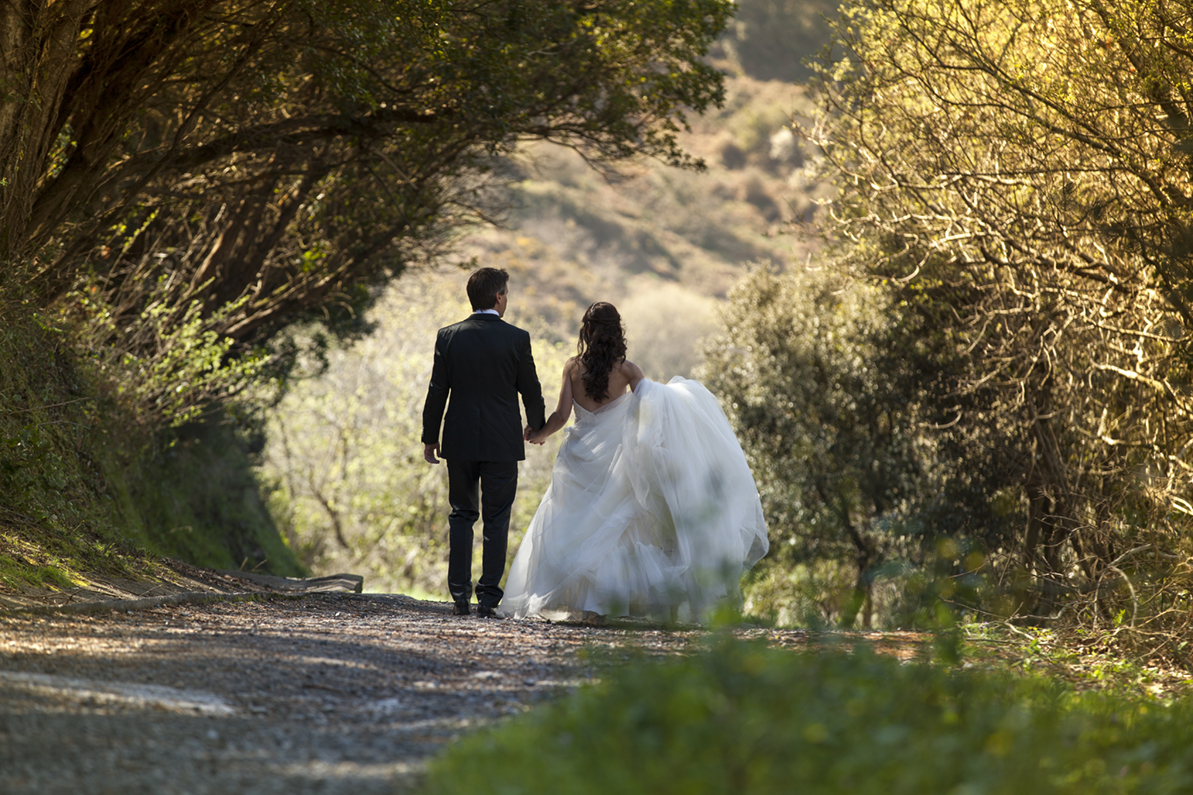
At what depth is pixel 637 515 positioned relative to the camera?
23.3 ft

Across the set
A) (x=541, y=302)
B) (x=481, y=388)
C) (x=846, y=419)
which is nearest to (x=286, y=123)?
(x=481, y=388)

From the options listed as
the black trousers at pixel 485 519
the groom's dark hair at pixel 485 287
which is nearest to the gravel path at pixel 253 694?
the black trousers at pixel 485 519

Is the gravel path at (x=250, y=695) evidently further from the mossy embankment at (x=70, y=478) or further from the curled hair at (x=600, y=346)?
the curled hair at (x=600, y=346)

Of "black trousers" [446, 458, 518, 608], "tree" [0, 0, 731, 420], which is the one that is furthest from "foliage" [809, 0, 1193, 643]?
"black trousers" [446, 458, 518, 608]

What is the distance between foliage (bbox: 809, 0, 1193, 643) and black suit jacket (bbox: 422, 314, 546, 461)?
11.6ft

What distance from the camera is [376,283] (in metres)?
15.6

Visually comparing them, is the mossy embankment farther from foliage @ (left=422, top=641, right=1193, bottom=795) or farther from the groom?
foliage @ (left=422, top=641, right=1193, bottom=795)

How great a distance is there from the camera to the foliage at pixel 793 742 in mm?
2389

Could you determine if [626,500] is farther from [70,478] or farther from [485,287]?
[70,478]

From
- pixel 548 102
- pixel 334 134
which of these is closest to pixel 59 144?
pixel 334 134

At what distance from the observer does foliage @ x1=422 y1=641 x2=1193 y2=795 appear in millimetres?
2389

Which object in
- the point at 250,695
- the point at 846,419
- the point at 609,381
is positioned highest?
the point at 846,419

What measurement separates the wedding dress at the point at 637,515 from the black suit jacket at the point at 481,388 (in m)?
0.52

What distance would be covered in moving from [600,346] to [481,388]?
0.92 metres
